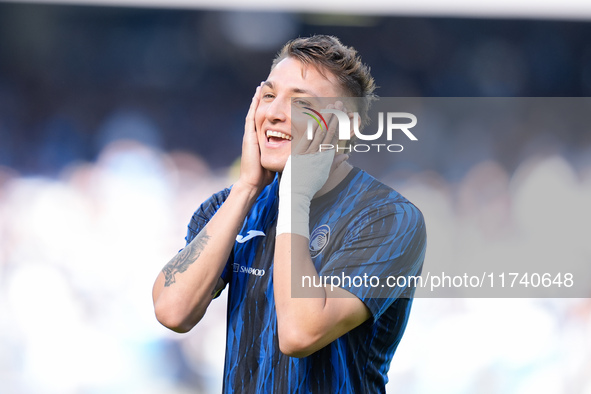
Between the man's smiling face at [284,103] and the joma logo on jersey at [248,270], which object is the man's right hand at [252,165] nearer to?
the man's smiling face at [284,103]

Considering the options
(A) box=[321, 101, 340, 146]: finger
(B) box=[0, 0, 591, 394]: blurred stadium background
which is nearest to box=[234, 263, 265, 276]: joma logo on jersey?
(A) box=[321, 101, 340, 146]: finger

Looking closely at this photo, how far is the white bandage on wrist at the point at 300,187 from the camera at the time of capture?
1468mm

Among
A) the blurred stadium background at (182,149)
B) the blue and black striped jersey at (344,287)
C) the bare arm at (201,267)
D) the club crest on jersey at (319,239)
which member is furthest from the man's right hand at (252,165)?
the blurred stadium background at (182,149)

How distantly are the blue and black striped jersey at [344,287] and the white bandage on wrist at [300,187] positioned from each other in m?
0.10

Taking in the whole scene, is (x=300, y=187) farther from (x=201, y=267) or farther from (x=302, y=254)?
(x=201, y=267)

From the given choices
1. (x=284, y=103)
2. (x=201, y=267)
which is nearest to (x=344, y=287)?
(x=201, y=267)

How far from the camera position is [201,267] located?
5.29ft

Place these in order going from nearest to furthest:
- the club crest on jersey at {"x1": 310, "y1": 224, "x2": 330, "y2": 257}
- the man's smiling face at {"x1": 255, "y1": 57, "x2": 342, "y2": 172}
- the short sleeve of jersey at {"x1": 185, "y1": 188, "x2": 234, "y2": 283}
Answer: the club crest on jersey at {"x1": 310, "y1": 224, "x2": 330, "y2": 257} < the man's smiling face at {"x1": 255, "y1": 57, "x2": 342, "y2": 172} < the short sleeve of jersey at {"x1": 185, "y1": 188, "x2": 234, "y2": 283}

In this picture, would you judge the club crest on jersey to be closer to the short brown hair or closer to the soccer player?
the soccer player

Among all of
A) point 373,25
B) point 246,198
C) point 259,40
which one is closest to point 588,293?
point 373,25

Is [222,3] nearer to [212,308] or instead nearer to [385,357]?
[212,308]

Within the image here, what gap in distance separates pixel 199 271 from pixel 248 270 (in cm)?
14

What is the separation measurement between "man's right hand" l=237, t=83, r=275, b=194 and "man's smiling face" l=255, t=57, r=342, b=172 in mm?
15

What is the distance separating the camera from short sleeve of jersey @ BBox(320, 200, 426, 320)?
140cm
